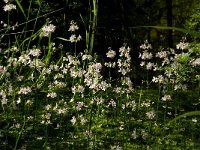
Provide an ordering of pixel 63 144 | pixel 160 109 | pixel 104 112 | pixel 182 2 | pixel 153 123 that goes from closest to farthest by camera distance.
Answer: pixel 63 144 → pixel 153 123 → pixel 104 112 → pixel 160 109 → pixel 182 2

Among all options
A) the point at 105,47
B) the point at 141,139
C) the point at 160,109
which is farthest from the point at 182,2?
the point at 141,139

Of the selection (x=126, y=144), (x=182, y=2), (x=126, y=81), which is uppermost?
(x=182, y=2)

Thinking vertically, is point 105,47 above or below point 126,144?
above

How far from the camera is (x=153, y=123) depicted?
18.5ft

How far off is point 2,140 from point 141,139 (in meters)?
1.64

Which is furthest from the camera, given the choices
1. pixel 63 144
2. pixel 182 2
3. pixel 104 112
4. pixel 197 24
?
pixel 182 2

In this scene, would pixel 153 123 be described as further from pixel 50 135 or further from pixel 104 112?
pixel 50 135

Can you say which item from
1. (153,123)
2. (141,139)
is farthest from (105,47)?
(141,139)

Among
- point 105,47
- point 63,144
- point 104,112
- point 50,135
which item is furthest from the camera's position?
point 105,47

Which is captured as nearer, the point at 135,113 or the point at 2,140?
the point at 2,140

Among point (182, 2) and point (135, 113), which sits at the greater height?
point (182, 2)

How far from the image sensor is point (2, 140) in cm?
478

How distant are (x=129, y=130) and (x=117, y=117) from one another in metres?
0.52

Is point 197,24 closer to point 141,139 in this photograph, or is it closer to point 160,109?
point 160,109
